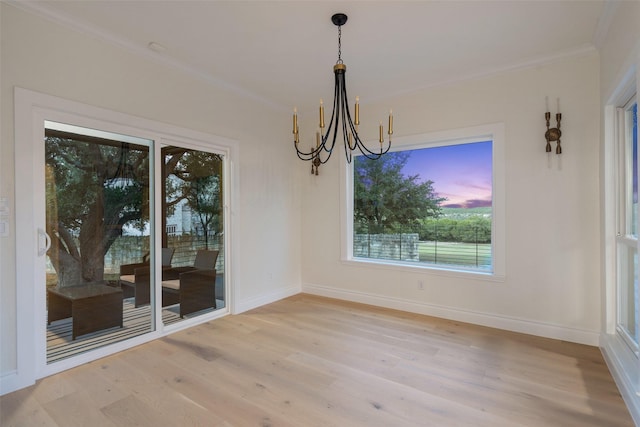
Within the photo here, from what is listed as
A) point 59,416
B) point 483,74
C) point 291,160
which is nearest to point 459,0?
point 483,74

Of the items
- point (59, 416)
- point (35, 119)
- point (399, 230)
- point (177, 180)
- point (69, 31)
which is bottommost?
point (59, 416)

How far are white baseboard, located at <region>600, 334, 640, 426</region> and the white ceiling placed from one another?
2493 millimetres

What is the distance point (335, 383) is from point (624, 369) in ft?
6.46

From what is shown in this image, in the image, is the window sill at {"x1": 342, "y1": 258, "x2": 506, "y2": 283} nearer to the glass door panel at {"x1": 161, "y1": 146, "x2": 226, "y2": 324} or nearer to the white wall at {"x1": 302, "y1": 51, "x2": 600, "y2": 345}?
the white wall at {"x1": 302, "y1": 51, "x2": 600, "y2": 345}

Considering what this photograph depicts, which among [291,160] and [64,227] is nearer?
[64,227]

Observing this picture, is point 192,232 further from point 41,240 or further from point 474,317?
point 474,317

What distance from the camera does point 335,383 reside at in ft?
7.61

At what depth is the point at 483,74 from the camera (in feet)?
11.1

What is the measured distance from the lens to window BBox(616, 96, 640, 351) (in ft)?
7.68

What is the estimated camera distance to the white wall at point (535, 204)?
2.92m

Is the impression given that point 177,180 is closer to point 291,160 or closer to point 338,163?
point 291,160

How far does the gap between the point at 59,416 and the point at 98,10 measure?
2.78 metres

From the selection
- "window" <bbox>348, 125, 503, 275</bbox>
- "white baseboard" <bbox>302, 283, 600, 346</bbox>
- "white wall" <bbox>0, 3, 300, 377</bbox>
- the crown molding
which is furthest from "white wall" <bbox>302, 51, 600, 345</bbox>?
the crown molding

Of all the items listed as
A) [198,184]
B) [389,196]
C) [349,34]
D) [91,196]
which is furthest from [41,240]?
[389,196]
